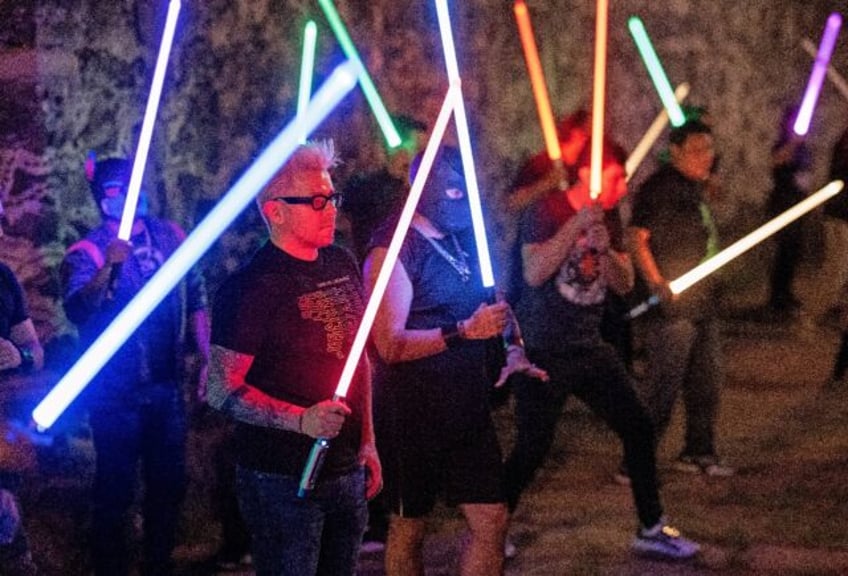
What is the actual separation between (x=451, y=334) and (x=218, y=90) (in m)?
2.47

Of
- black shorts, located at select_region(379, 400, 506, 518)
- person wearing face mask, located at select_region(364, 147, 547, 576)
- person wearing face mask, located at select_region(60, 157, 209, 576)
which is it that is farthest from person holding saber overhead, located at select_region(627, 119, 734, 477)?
person wearing face mask, located at select_region(60, 157, 209, 576)

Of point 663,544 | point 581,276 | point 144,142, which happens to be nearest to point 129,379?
point 144,142

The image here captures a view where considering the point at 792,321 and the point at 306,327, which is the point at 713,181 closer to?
the point at 792,321

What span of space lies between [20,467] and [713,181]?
503 cm

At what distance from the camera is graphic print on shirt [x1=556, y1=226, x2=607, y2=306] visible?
5.26 m

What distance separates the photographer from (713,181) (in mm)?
7762

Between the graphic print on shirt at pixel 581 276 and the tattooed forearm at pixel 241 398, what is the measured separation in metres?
2.05

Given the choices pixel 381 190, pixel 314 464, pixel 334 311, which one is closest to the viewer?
pixel 314 464

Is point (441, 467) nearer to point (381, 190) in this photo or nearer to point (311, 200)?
point (311, 200)

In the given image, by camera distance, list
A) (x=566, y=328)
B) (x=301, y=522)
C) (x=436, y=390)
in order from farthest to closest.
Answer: (x=566, y=328) < (x=436, y=390) < (x=301, y=522)

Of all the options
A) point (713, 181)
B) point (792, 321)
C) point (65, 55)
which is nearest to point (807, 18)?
point (792, 321)

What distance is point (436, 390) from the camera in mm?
4262

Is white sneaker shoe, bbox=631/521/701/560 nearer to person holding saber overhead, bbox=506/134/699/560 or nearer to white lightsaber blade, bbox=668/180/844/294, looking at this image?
person holding saber overhead, bbox=506/134/699/560

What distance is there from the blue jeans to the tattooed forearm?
0.20m
